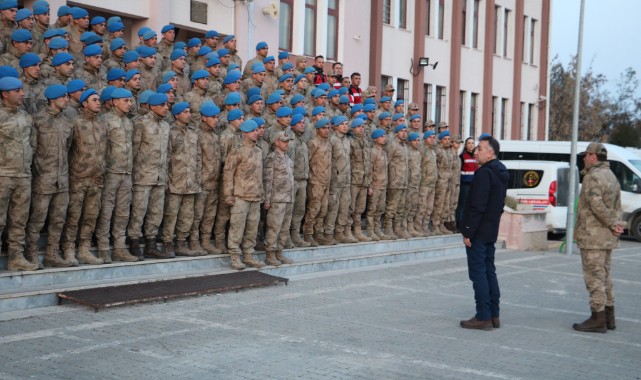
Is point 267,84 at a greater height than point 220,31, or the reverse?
point 220,31

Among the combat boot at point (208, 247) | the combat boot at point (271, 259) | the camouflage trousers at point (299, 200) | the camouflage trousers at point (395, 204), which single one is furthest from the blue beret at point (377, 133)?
the combat boot at point (208, 247)

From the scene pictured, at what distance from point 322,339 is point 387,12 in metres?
20.1

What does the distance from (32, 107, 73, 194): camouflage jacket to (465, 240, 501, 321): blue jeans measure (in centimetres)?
467

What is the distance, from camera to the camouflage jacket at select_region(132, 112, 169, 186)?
456 inches

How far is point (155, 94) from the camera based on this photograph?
464 inches

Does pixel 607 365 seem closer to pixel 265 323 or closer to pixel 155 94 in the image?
pixel 265 323

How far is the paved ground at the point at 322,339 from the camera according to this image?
7414 millimetres

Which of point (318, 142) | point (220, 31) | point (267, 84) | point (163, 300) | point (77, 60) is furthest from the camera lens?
point (220, 31)

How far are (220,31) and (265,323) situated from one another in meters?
11.7

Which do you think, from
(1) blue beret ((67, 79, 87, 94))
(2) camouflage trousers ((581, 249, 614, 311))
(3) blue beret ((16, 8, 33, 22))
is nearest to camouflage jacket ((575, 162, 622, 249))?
(2) camouflage trousers ((581, 249, 614, 311))

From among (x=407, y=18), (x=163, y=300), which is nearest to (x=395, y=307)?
(x=163, y=300)

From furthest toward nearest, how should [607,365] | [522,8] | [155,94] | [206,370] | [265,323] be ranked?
[522,8] → [155,94] → [265,323] → [607,365] → [206,370]

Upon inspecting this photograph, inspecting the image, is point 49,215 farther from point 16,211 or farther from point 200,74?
point 200,74

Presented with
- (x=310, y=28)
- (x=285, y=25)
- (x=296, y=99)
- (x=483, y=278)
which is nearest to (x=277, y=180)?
(x=296, y=99)
